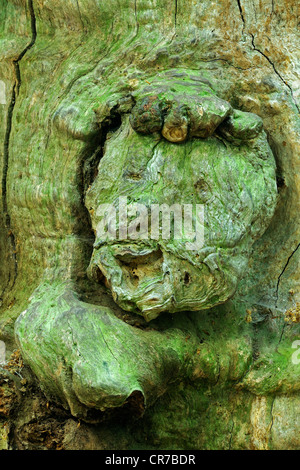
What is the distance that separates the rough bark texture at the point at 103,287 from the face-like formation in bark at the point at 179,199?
0.45ft

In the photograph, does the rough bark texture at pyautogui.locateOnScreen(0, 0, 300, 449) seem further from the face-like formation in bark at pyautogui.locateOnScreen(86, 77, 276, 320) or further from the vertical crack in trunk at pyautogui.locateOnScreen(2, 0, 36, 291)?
the face-like formation in bark at pyautogui.locateOnScreen(86, 77, 276, 320)

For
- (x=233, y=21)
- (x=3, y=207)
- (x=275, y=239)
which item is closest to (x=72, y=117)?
(x=3, y=207)

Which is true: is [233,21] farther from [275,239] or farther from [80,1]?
[275,239]

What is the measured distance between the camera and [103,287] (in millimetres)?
3359

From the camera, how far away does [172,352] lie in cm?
314

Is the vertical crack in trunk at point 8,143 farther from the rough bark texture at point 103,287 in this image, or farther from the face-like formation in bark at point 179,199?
the face-like formation in bark at point 179,199

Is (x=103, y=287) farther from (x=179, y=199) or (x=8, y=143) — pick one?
(x=8, y=143)

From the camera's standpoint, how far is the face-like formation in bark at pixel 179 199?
Result: 2998 millimetres

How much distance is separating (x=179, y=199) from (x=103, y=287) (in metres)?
0.68

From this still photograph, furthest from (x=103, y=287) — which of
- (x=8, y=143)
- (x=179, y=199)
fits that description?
(x=8, y=143)

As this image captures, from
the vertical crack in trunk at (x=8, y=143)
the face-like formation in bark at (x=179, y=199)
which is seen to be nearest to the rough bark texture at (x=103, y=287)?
the vertical crack in trunk at (x=8, y=143)

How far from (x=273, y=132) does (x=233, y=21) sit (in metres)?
0.71

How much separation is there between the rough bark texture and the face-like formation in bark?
14cm

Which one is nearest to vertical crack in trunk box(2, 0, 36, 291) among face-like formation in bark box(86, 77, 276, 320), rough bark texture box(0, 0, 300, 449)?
rough bark texture box(0, 0, 300, 449)
